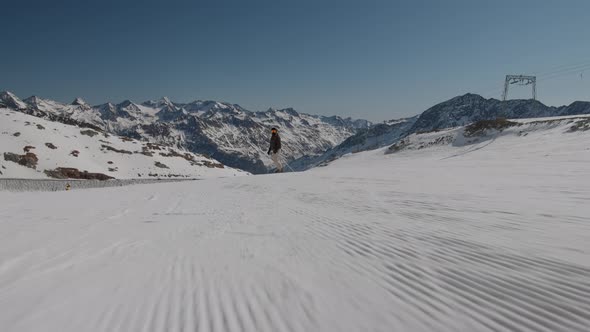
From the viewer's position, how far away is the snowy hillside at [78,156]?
2936 inches

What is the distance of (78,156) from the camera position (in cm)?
8781

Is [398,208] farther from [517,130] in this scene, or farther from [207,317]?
[517,130]

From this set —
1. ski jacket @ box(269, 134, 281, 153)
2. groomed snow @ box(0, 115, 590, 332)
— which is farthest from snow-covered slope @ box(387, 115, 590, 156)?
groomed snow @ box(0, 115, 590, 332)

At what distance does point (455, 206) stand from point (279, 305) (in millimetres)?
4615

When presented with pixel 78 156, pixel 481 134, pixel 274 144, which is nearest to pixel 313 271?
pixel 274 144

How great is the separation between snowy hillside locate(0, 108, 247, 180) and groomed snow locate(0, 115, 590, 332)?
83.5 meters

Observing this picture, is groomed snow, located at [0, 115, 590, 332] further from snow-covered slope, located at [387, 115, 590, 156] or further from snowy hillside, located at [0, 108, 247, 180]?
snowy hillside, located at [0, 108, 247, 180]

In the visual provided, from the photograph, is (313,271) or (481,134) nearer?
(313,271)

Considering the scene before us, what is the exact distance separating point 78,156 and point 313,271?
103906mm

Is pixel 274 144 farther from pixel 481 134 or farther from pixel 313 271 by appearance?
pixel 481 134

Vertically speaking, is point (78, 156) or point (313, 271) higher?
point (78, 156)

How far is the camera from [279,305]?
2367mm

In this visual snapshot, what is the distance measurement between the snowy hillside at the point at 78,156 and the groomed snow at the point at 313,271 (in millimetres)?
83458

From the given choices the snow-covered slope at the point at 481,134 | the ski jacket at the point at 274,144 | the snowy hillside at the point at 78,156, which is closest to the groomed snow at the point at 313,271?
the ski jacket at the point at 274,144
